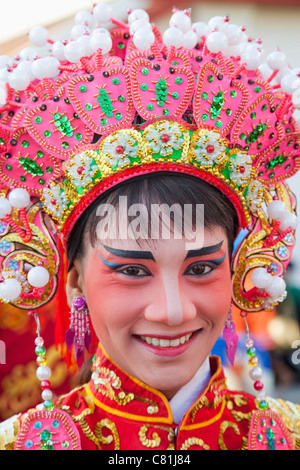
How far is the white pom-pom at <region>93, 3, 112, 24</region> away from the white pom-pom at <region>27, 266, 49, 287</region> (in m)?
0.91

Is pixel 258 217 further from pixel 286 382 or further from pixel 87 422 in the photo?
pixel 286 382

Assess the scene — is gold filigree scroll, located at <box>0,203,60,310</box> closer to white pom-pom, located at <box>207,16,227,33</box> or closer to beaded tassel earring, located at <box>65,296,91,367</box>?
beaded tassel earring, located at <box>65,296,91,367</box>

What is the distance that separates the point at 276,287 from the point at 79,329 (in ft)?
2.15

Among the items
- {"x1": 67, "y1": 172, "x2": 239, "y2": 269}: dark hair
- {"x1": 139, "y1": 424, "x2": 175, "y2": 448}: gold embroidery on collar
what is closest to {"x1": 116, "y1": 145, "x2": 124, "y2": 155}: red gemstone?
{"x1": 67, "y1": 172, "x2": 239, "y2": 269}: dark hair

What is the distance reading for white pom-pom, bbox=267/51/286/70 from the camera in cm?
193

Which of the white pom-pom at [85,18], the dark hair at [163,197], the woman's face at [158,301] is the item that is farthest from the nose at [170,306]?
the white pom-pom at [85,18]

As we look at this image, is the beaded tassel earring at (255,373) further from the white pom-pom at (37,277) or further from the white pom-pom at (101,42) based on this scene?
the white pom-pom at (101,42)

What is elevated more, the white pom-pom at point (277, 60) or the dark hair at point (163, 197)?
the white pom-pom at point (277, 60)

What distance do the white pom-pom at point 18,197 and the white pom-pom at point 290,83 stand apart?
0.92 m

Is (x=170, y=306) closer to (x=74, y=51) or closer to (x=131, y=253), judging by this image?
(x=131, y=253)

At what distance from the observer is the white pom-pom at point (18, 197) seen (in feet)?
5.55

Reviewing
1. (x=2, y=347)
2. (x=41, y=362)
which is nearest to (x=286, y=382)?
(x=2, y=347)

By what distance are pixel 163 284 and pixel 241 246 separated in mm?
482

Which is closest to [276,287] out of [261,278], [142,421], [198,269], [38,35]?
[261,278]
